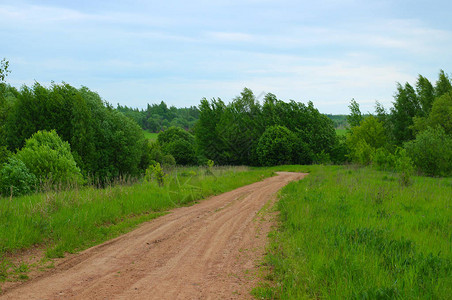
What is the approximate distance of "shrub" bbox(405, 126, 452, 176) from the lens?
26.6 m

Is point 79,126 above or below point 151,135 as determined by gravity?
below

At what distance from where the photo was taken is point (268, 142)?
50344mm

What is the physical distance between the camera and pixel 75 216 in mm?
9500

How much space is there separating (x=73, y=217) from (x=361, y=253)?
813 centimetres

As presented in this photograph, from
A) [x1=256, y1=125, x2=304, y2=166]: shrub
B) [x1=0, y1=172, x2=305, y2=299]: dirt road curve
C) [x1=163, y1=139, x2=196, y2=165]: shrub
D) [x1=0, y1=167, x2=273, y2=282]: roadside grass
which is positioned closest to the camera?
[x1=0, y1=172, x2=305, y2=299]: dirt road curve

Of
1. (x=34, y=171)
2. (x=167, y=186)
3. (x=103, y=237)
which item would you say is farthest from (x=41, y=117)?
(x=103, y=237)

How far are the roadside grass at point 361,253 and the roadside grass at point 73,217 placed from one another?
5.08 m

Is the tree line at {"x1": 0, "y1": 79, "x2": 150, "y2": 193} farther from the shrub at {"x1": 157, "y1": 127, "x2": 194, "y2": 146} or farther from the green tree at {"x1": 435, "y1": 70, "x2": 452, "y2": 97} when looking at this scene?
the green tree at {"x1": 435, "y1": 70, "x2": 452, "y2": 97}

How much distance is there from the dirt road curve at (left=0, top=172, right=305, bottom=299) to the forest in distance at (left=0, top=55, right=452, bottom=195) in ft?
27.1

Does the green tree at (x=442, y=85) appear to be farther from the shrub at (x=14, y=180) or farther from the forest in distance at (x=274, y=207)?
the shrub at (x=14, y=180)

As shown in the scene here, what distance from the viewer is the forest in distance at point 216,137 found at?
64.1 ft

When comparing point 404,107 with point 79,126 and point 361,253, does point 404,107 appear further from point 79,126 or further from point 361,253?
point 361,253

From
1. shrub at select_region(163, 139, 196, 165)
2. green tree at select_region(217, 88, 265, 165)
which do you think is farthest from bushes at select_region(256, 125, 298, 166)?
shrub at select_region(163, 139, 196, 165)

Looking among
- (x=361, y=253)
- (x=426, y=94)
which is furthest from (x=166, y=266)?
(x=426, y=94)
